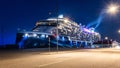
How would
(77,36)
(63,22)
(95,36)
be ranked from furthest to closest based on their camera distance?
(95,36)
(77,36)
(63,22)

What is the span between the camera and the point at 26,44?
2778 inches

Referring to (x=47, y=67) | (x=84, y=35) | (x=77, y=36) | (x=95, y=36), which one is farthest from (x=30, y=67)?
(x=95, y=36)

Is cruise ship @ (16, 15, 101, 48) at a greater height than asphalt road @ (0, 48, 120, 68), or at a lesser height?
greater

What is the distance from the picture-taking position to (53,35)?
261 ft

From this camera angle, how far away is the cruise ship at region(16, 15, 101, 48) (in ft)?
237

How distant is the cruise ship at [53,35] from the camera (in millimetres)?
72188

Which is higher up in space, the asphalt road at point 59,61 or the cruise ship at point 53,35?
the cruise ship at point 53,35

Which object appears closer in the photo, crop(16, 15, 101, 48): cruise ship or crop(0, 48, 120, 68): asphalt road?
crop(0, 48, 120, 68): asphalt road

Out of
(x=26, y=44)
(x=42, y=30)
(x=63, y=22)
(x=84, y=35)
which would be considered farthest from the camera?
(x=84, y=35)

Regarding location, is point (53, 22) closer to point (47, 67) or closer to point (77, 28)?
point (77, 28)

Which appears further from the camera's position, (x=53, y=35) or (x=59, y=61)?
(x=53, y=35)

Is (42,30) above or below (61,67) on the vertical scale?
above

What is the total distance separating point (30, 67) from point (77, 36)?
87.2m

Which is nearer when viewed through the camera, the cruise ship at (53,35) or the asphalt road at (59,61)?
the asphalt road at (59,61)
